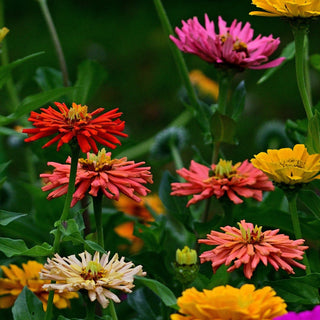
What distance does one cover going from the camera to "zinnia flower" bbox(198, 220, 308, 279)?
73 centimetres

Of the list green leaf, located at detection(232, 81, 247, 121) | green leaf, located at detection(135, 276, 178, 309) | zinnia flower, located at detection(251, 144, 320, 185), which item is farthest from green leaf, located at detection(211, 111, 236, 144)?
green leaf, located at detection(135, 276, 178, 309)

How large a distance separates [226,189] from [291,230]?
0.15 m

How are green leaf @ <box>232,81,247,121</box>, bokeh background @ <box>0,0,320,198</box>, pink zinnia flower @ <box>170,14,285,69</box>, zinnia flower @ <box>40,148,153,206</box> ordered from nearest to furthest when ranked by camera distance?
zinnia flower @ <box>40,148,153,206</box> → pink zinnia flower @ <box>170,14,285,69</box> → green leaf @ <box>232,81,247,121</box> → bokeh background @ <box>0,0,320,198</box>

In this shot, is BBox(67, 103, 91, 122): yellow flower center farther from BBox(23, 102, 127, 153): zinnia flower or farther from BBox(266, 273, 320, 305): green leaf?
BBox(266, 273, 320, 305): green leaf

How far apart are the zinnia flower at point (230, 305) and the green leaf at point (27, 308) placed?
0.25 meters

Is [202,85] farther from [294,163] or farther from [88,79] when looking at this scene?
[294,163]

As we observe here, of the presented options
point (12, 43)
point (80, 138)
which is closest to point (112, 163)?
point (80, 138)

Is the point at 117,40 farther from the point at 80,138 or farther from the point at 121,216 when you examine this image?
the point at 80,138

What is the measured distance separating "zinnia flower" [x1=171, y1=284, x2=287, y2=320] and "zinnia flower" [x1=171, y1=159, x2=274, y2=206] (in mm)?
272

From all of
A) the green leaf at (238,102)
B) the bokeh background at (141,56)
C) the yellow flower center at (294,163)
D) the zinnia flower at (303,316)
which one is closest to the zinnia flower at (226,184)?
the yellow flower center at (294,163)

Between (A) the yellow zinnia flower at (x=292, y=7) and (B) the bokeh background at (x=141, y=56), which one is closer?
(A) the yellow zinnia flower at (x=292, y=7)

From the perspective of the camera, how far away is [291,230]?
3.32ft

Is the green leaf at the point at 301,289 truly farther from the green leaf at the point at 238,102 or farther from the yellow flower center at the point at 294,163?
the green leaf at the point at 238,102

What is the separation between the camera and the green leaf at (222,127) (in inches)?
41.4
